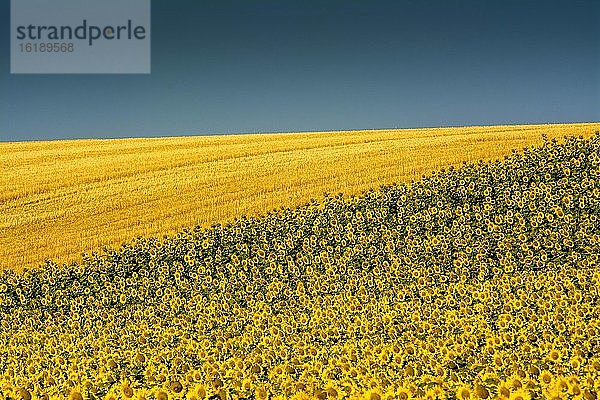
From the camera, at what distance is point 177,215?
21703mm

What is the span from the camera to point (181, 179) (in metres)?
26.1

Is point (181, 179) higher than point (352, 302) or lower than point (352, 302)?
higher

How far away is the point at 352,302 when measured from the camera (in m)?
11.0

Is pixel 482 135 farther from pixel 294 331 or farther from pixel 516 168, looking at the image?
pixel 294 331

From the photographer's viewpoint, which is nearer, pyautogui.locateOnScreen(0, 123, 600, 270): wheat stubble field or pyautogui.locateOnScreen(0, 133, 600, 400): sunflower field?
pyautogui.locateOnScreen(0, 133, 600, 400): sunflower field

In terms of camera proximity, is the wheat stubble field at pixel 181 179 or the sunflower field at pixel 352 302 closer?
the sunflower field at pixel 352 302

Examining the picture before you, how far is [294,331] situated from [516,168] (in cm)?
1252

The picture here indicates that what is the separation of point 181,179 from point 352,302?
626 inches

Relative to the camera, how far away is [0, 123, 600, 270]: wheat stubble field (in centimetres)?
2108

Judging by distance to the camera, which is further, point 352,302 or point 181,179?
point 181,179

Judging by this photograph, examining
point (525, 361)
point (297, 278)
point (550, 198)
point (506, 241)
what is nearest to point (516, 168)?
point (550, 198)

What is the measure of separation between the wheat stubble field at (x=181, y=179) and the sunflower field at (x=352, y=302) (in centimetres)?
165

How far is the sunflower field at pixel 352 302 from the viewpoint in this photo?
20.2 ft

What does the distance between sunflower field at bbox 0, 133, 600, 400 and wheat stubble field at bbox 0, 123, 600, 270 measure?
165 centimetres
